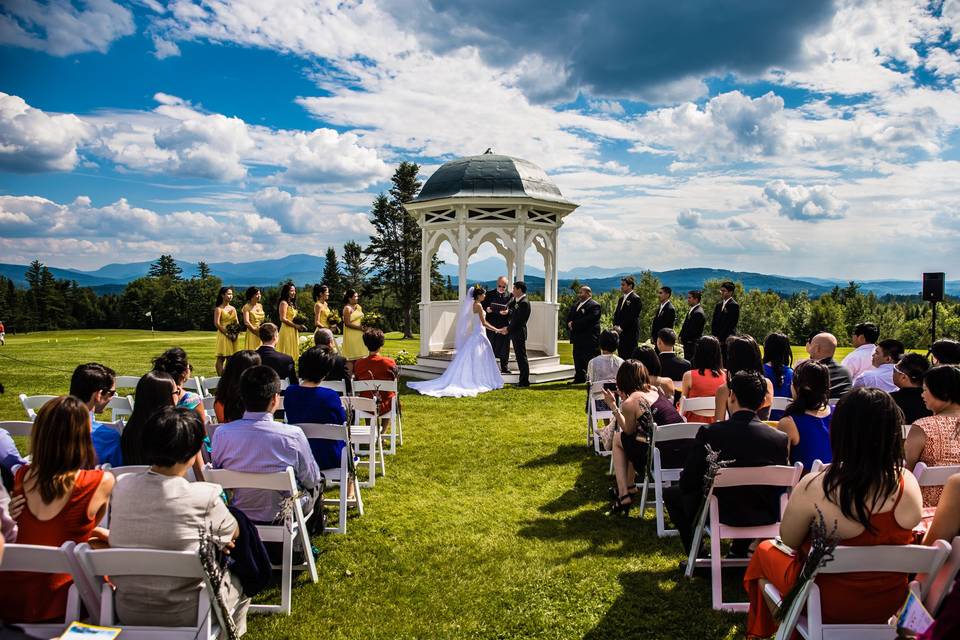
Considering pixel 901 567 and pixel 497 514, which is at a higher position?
pixel 901 567

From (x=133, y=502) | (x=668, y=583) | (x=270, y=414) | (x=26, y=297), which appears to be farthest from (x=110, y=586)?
(x=26, y=297)

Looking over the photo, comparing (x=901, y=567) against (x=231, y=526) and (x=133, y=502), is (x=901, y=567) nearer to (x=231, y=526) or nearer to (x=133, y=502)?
(x=231, y=526)

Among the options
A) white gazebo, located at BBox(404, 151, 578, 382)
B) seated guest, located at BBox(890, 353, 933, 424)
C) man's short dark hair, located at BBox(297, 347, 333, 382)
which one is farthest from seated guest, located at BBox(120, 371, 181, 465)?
white gazebo, located at BBox(404, 151, 578, 382)

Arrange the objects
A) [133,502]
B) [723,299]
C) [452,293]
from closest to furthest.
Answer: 1. [133,502]
2. [723,299]
3. [452,293]

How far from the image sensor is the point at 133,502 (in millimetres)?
2971

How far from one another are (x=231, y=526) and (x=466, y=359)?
31.6 ft

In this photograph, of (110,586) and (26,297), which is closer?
(110,586)

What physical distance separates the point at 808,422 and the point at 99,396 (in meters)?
4.91

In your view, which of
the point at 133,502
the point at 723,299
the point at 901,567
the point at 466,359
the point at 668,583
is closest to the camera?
the point at 901,567

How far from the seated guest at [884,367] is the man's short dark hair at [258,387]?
579 cm

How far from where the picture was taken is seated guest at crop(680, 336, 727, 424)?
241 inches

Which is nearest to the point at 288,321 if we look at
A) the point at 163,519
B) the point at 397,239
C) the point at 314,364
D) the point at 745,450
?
the point at 314,364

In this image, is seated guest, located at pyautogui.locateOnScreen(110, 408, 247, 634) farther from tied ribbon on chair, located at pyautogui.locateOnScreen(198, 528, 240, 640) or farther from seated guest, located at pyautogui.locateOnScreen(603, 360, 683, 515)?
seated guest, located at pyautogui.locateOnScreen(603, 360, 683, 515)

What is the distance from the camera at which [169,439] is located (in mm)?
2967
